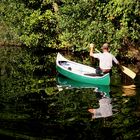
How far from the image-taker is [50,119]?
51.2 ft

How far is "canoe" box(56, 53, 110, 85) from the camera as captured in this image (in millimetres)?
21656

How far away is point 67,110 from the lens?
55.8ft

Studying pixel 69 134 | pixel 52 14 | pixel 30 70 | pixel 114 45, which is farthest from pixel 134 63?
pixel 69 134

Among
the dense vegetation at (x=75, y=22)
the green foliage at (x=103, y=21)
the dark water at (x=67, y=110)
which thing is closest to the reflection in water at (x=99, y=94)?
the dark water at (x=67, y=110)

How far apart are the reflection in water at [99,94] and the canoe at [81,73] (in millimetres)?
245

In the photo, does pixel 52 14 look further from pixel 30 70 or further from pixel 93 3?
pixel 30 70

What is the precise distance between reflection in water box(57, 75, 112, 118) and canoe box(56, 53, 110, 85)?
0.25 m

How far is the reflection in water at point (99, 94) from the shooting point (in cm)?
1641

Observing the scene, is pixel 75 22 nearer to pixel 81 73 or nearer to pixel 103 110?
pixel 81 73

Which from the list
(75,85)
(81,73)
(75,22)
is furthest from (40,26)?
(75,85)

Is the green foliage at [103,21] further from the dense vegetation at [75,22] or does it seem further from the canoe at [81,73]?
the canoe at [81,73]

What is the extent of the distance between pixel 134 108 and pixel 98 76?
5183 mm

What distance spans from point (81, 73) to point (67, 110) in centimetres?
663

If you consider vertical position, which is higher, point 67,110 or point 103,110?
point 103,110
